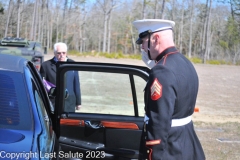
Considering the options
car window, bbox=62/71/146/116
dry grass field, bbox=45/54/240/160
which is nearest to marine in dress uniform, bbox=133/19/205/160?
dry grass field, bbox=45/54/240/160

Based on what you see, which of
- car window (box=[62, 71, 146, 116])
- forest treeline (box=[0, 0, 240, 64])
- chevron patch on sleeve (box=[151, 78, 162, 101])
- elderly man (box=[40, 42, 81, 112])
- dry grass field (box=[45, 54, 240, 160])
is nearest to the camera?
chevron patch on sleeve (box=[151, 78, 162, 101])

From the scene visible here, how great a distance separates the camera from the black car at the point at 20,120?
241 centimetres

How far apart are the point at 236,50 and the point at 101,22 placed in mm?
26481

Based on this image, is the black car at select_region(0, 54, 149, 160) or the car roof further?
the car roof

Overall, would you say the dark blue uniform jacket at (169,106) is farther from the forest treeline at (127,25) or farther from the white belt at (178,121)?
the forest treeline at (127,25)

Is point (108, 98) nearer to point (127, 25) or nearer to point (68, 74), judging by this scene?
point (68, 74)

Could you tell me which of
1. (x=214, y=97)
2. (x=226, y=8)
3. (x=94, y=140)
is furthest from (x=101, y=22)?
(x=94, y=140)

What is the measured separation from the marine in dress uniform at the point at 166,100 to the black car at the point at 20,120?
67 centimetres

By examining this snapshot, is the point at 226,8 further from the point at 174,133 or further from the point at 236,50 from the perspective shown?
the point at 174,133

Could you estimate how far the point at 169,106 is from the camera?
99.5 inches

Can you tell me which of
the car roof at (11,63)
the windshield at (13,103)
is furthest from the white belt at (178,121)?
the car roof at (11,63)

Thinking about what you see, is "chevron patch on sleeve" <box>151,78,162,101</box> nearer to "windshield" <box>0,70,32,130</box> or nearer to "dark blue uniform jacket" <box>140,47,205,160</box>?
"dark blue uniform jacket" <box>140,47,205,160</box>

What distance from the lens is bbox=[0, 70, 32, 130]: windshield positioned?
2.71 meters

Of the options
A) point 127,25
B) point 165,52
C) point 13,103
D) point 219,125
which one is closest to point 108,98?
point 219,125
